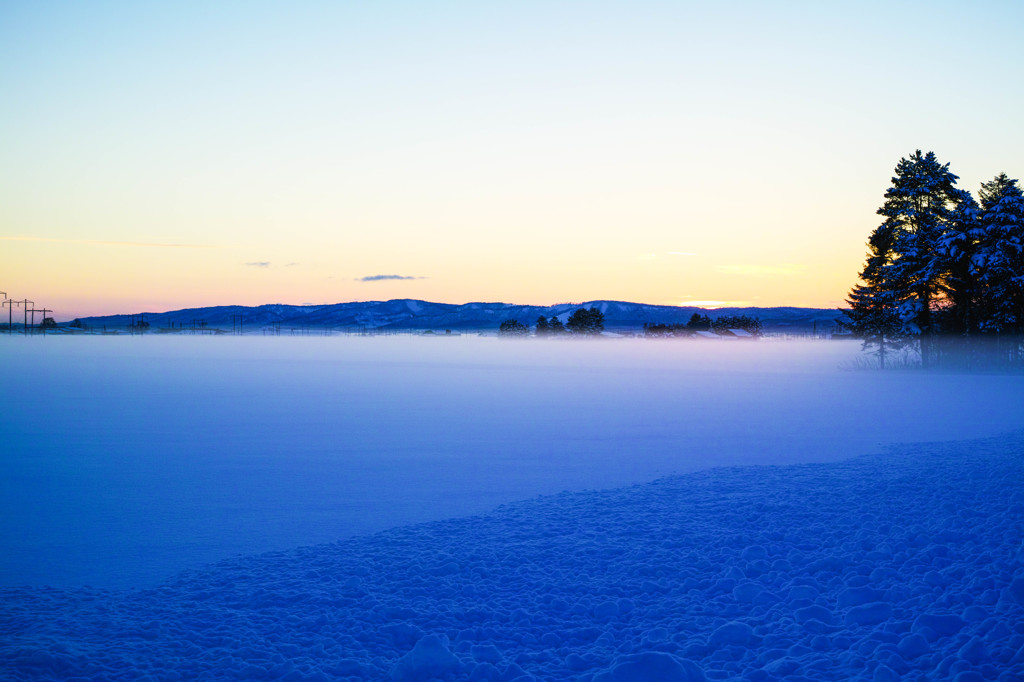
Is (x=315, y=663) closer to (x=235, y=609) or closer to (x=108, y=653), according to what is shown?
(x=235, y=609)

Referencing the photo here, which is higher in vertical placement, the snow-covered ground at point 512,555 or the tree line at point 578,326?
the tree line at point 578,326

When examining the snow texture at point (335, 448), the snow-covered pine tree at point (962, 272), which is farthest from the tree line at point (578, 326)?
the snow texture at point (335, 448)

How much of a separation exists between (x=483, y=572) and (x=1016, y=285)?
118 ft

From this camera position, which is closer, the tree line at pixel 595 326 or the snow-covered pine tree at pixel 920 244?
the snow-covered pine tree at pixel 920 244

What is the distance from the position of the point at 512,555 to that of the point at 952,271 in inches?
1443

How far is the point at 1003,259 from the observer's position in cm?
3000

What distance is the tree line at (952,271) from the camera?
30.6 meters

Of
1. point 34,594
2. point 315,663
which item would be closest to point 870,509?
point 315,663

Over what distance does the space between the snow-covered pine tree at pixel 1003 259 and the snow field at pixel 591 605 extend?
98.3 feet

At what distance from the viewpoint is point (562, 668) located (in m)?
4.08

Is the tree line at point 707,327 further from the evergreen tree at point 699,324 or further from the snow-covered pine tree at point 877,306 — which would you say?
the snow-covered pine tree at point 877,306

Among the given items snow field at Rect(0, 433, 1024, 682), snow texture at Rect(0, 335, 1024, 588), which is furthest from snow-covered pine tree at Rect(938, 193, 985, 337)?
snow field at Rect(0, 433, 1024, 682)

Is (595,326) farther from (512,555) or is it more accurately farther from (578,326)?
(512,555)

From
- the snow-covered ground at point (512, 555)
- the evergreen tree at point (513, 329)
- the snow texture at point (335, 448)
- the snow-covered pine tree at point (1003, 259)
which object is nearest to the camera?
the snow-covered ground at point (512, 555)
